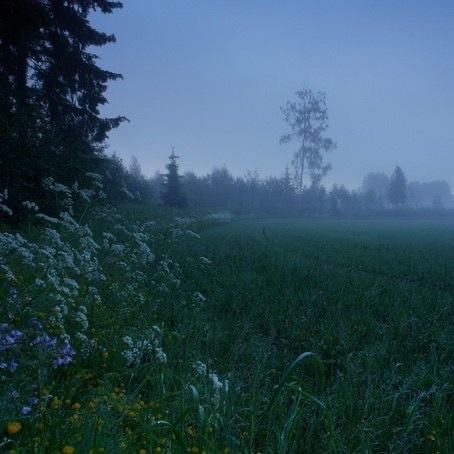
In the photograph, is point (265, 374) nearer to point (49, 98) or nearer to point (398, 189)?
point (49, 98)

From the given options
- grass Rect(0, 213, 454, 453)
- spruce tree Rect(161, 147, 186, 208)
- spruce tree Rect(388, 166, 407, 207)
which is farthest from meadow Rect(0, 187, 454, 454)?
spruce tree Rect(388, 166, 407, 207)

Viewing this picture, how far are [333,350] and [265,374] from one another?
135cm

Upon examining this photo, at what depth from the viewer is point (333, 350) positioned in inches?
Answer: 190

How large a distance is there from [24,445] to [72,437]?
0.30 m

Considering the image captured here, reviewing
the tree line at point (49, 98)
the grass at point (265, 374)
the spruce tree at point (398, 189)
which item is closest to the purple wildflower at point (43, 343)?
the grass at point (265, 374)

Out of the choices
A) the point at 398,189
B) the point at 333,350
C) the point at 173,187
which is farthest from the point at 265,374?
the point at 398,189

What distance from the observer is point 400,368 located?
4.32 metres

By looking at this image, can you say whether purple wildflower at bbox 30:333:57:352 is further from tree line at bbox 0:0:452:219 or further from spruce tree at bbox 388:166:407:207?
spruce tree at bbox 388:166:407:207

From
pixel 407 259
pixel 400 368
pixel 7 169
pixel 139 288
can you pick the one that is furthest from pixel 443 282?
pixel 7 169

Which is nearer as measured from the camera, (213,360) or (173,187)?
(213,360)

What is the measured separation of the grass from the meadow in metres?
0.02

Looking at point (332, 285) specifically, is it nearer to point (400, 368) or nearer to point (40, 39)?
point (400, 368)

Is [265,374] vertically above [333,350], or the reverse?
[265,374]

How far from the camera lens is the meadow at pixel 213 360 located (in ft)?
A: 7.54
